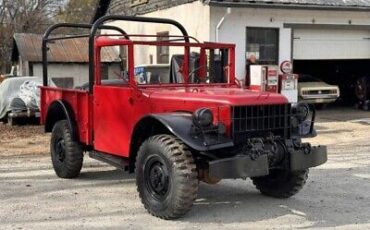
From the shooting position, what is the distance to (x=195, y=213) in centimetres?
637

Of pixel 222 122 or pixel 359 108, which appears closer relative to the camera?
pixel 222 122

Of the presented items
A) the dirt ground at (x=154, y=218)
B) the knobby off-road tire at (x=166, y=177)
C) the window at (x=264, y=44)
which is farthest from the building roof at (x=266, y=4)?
the knobby off-road tire at (x=166, y=177)

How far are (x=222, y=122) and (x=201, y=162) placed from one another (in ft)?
1.67

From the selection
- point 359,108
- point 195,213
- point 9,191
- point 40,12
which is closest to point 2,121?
point 9,191

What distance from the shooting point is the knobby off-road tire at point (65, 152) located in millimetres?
8000

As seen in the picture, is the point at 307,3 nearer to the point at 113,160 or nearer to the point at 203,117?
the point at 113,160

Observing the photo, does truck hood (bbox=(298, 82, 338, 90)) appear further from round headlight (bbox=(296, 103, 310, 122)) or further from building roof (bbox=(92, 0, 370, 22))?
round headlight (bbox=(296, 103, 310, 122))

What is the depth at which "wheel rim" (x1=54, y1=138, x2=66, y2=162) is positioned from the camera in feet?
26.9

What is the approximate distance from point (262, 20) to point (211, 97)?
11.2 m

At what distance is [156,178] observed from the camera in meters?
6.14

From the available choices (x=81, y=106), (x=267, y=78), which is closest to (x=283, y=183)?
(x=81, y=106)

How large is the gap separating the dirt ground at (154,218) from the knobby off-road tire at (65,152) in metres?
0.17

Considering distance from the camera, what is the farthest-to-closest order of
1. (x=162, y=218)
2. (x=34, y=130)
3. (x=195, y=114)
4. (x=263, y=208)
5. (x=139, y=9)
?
1. (x=139, y=9)
2. (x=34, y=130)
3. (x=263, y=208)
4. (x=162, y=218)
5. (x=195, y=114)

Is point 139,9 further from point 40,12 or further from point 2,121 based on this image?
point 40,12
